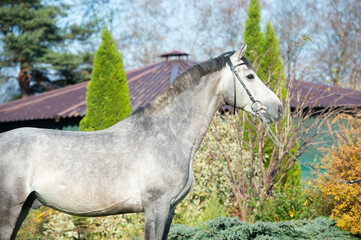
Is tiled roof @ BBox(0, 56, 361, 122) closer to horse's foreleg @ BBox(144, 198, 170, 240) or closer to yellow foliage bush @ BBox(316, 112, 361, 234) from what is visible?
yellow foliage bush @ BBox(316, 112, 361, 234)

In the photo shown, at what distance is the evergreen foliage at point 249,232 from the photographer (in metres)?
4.20

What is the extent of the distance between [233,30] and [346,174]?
22.7 meters

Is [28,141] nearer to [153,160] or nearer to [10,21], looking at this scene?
[153,160]

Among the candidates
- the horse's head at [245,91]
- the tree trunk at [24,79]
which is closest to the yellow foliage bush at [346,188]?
the horse's head at [245,91]

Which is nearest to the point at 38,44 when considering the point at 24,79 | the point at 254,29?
the point at 24,79

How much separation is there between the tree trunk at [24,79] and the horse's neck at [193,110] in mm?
19818

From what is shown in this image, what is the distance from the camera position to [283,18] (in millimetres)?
27656

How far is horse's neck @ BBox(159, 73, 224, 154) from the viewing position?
2.88 metres

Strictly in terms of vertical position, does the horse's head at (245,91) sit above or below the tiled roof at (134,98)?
above

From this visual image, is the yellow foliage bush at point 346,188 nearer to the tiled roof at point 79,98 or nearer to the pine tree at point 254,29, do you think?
the pine tree at point 254,29

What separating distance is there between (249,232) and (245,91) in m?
2.25

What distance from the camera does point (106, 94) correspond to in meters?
7.49

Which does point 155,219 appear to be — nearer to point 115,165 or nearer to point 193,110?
point 115,165

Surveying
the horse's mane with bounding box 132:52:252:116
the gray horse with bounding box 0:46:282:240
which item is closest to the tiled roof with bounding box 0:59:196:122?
the horse's mane with bounding box 132:52:252:116
